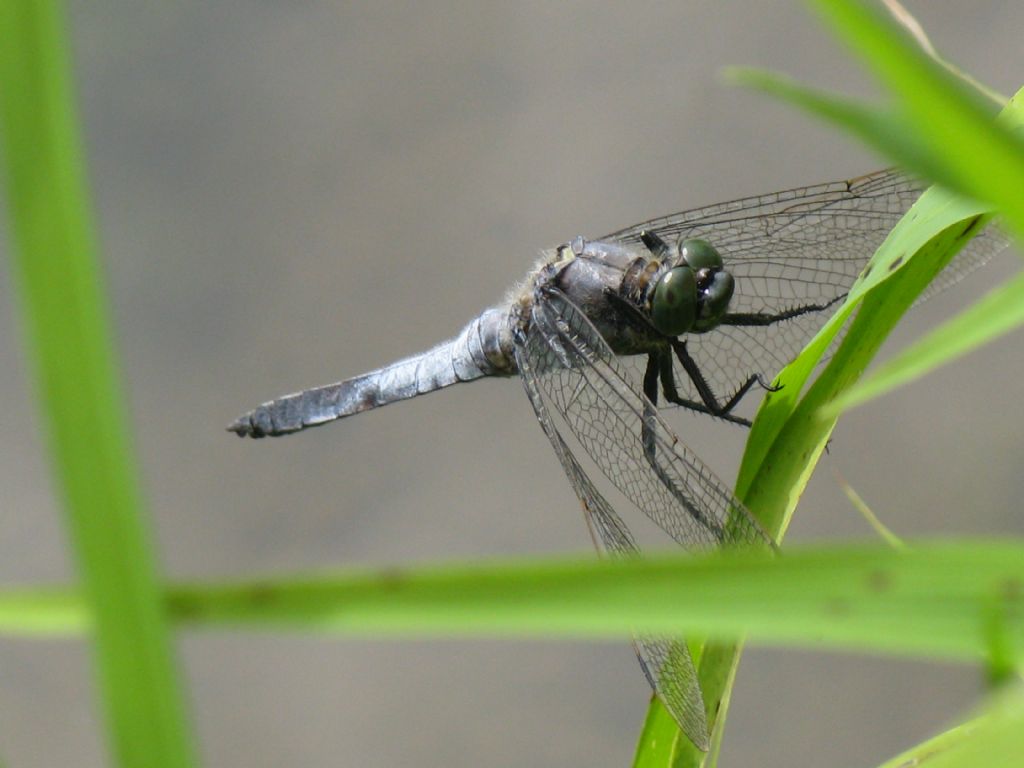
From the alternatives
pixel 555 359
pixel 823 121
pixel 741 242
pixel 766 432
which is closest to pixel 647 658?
pixel 766 432

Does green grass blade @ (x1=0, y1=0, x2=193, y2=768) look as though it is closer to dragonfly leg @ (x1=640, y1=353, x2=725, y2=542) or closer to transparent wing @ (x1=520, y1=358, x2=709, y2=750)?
transparent wing @ (x1=520, y1=358, x2=709, y2=750)

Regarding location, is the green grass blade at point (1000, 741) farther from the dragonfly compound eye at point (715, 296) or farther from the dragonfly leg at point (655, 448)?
the dragonfly compound eye at point (715, 296)

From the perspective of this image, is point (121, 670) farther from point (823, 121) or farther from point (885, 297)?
point (885, 297)

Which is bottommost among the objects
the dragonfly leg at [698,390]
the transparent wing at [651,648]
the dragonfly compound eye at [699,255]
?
the transparent wing at [651,648]

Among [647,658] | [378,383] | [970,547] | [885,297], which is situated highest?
[378,383]

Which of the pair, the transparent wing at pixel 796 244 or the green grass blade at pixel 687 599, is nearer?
the green grass blade at pixel 687 599

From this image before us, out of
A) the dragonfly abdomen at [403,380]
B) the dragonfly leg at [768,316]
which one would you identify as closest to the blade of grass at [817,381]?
the dragonfly leg at [768,316]
